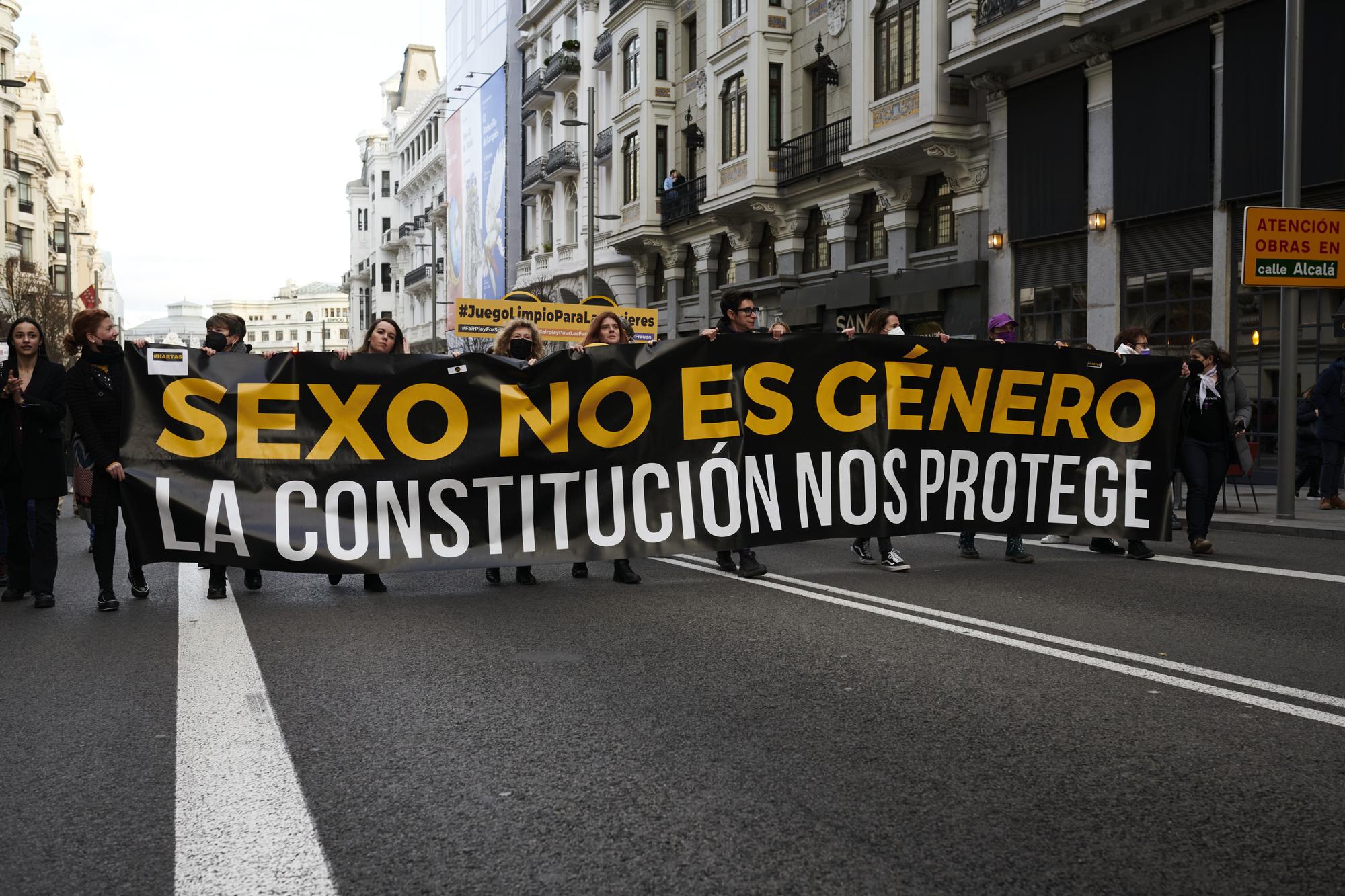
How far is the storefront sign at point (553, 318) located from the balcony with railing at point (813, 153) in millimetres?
5311

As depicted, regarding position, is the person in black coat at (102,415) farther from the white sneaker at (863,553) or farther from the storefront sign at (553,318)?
the storefront sign at (553,318)

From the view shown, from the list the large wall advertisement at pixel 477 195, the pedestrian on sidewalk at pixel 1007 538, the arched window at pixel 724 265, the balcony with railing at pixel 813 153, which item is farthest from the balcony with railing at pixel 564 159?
the pedestrian on sidewalk at pixel 1007 538

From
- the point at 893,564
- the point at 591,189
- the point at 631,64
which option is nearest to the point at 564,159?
the point at 631,64

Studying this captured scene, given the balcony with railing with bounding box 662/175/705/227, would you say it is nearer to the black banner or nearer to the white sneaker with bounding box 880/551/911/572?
the black banner

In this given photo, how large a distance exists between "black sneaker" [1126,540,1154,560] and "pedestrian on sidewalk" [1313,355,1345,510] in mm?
5917

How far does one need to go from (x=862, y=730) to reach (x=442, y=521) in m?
4.32

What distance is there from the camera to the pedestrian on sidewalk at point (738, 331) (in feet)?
29.2

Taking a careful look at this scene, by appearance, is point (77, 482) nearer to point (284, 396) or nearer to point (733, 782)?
point (284, 396)

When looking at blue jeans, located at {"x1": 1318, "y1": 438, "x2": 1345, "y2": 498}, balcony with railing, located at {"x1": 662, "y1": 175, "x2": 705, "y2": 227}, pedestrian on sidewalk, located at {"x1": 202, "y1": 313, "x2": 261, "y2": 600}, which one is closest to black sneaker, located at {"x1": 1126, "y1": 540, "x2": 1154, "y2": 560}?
blue jeans, located at {"x1": 1318, "y1": 438, "x2": 1345, "y2": 498}

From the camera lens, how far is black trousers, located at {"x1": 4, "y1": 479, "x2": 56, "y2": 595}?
8086 mm

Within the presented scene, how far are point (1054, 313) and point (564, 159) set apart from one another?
27.3 metres

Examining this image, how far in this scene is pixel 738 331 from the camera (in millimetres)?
9562

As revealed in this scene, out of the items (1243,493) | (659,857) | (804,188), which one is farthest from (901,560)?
(804,188)

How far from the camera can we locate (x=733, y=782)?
3.98m
